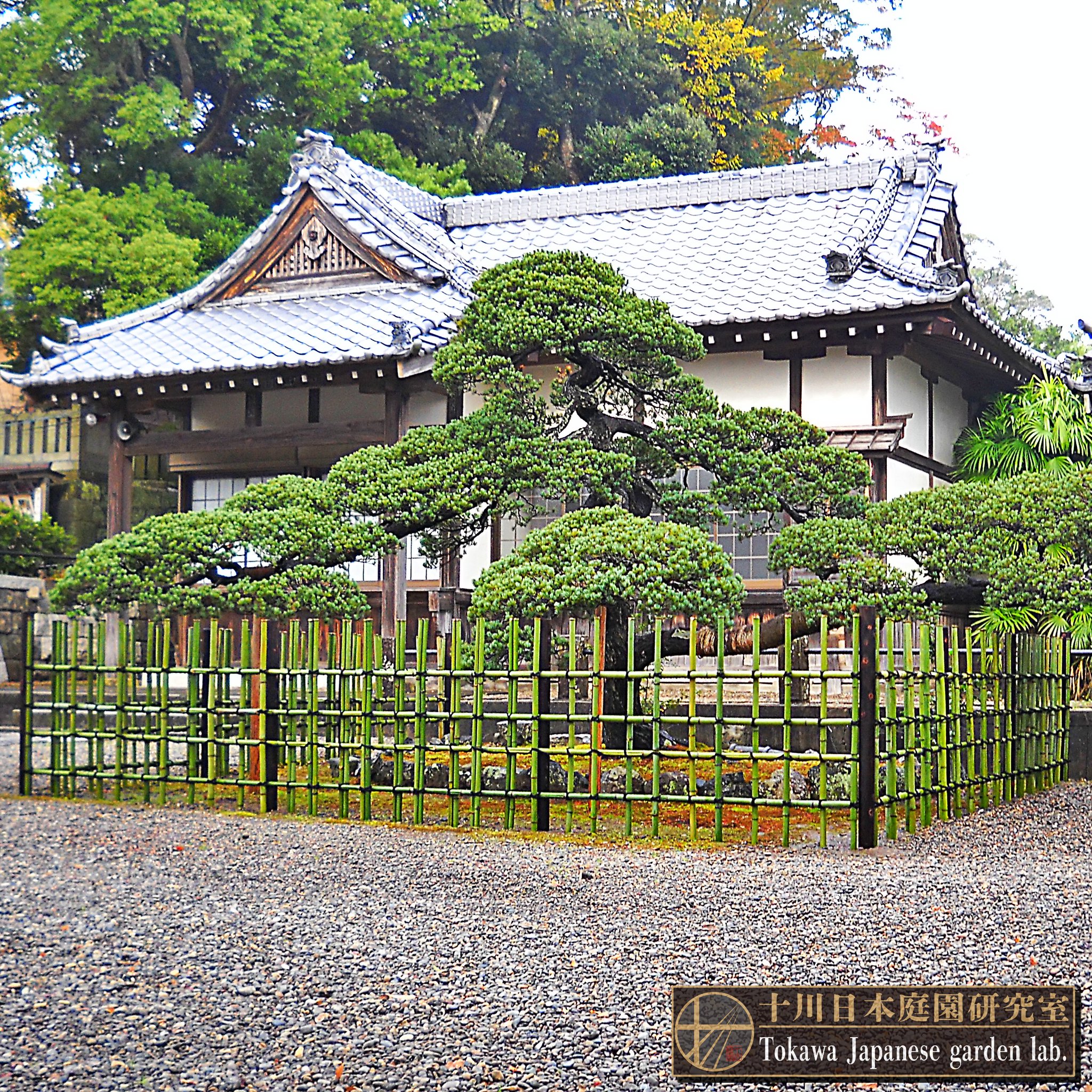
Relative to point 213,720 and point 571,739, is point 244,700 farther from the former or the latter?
point 571,739

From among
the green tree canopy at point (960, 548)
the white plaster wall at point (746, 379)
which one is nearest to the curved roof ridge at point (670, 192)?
the white plaster wall at point (746, 379)

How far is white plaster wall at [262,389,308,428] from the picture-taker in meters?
15.7

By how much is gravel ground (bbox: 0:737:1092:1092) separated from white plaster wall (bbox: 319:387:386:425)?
26.3 feet

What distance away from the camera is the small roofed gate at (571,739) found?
7.59 m

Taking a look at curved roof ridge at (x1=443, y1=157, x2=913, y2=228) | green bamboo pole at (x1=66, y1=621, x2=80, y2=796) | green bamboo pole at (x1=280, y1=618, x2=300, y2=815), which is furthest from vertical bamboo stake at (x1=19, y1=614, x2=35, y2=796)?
curved roof ridge at (x1=443, y1=157, x2=913, y2=228)

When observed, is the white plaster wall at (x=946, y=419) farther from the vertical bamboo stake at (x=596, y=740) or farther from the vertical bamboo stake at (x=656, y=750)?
the vertical bamboo stake at (x=596, y=740)

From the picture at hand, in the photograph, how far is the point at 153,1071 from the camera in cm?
370

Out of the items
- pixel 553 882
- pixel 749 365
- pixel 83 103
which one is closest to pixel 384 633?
pixel 749 365

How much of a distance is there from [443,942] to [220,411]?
12.0 metres

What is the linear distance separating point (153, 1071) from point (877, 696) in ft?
16.1

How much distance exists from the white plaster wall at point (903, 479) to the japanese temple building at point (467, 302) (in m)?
0.05

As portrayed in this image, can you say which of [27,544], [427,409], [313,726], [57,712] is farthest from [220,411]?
[313,726]

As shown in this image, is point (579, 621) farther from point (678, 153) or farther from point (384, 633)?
point (678, 153)

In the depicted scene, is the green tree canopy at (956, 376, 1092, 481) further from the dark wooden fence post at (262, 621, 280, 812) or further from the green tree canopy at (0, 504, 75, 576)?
the green tree canopy at (0, 504, 75, 576)
